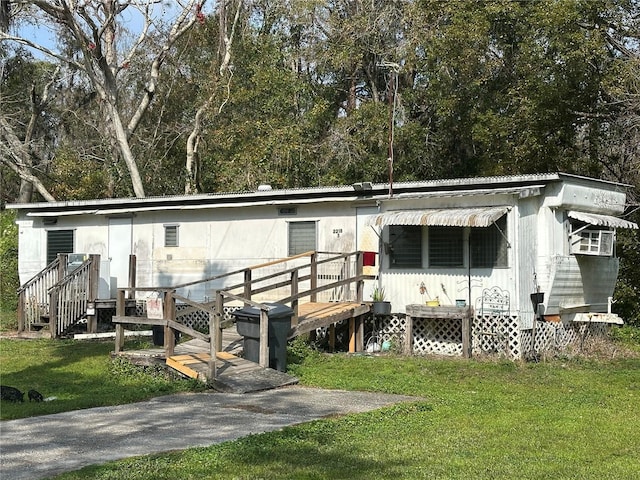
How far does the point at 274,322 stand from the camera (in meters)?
12.3

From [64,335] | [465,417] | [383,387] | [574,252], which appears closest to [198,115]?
[64,335]

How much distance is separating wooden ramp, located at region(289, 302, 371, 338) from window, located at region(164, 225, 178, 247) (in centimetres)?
449

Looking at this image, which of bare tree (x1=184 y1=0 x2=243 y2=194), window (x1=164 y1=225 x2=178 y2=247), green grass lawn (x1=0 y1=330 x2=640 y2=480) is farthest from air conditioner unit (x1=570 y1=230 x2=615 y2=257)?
bare tree (x1=184 y1=0 x2=243 y2=194)

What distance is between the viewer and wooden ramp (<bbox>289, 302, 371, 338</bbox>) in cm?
1359

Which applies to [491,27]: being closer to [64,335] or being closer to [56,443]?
[64,335]

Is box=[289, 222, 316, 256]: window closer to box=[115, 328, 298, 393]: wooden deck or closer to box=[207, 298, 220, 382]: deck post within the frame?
box=[115, 328, 298, 393]: wooden deck

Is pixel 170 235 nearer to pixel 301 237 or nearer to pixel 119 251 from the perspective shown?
pixel 119 251

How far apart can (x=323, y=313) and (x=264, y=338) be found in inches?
104

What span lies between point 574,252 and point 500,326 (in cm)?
220

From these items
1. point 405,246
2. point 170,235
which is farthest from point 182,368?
point 170,235

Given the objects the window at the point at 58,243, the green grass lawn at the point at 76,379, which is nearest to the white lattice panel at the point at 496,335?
the green grass lawn at the point at 76,379

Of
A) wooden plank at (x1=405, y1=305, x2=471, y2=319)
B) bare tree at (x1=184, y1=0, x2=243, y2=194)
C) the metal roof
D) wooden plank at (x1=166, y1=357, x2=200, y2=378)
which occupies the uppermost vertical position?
bare tree at (x1=184, y1=0, x2=243, y2=194)

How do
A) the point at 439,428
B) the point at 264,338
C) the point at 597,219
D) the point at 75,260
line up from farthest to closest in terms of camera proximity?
the point at 75,260
the point at 597,219
the point at 264,338
the point at 439,428

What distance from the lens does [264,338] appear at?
12.1 m
